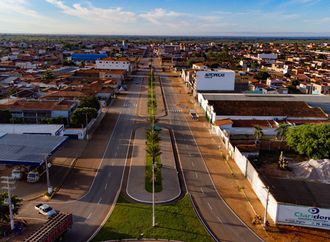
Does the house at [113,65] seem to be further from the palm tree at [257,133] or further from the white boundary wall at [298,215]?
the white boundary wall at [298,215]

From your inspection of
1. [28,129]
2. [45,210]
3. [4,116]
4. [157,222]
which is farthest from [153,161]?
[4,116]

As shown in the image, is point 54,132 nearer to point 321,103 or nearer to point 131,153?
point 131,153

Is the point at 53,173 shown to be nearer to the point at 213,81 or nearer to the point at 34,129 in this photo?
the point at 34,129

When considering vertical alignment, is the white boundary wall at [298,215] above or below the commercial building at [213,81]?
below

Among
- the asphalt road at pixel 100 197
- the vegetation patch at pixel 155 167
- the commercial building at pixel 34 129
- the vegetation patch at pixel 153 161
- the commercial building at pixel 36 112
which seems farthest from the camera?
the commercial building at pixel 36 112

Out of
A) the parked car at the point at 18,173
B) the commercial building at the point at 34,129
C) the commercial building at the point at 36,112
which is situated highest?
the commercial building at the point at 36,112

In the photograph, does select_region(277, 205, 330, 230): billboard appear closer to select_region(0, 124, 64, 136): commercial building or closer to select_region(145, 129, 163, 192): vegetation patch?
select_region(145, 129, 163, 192): vegetation patch

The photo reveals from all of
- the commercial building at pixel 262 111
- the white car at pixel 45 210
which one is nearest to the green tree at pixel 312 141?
the commercial building at pixel 262 111
